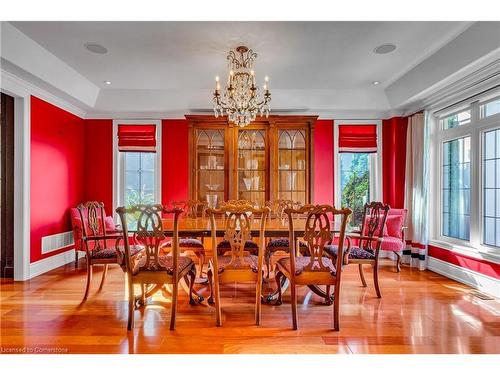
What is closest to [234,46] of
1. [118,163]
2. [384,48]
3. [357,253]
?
[384,48]

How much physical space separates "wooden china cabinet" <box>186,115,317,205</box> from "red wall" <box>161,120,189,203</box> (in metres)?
0.52

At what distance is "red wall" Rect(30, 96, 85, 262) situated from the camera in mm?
3879

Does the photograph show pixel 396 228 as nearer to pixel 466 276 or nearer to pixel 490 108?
pixel 466 276

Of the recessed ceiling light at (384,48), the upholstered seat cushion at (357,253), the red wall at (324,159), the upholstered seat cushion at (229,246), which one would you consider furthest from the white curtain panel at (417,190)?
the upholstered seat cushion at (229,246)

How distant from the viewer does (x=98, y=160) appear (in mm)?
5031

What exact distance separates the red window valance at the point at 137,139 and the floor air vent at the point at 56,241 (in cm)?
154

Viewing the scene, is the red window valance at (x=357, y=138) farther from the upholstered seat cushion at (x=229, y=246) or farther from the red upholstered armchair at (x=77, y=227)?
the red upholstered armchair at (x=77, y=227)

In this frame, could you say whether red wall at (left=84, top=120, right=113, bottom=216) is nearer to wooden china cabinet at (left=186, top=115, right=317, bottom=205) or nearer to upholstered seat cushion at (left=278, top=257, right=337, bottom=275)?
wooden china cabinet at (left=186, top=115, right=317, bottom=205)

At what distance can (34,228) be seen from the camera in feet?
12.7

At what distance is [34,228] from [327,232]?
3.63m

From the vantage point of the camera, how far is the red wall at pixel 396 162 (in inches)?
188

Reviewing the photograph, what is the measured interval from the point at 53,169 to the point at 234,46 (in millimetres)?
3003
